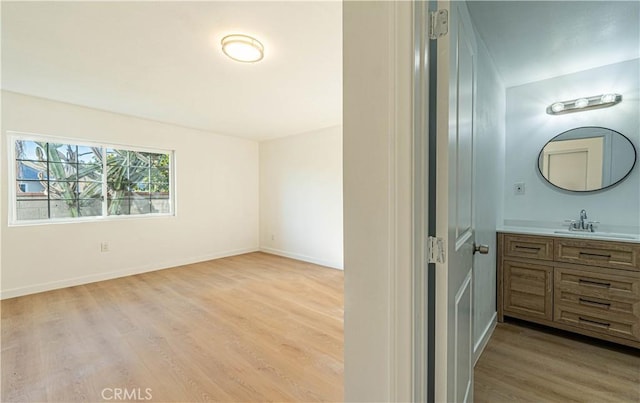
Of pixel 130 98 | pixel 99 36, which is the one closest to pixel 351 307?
pixel 99 36

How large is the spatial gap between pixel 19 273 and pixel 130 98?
2.35 meters

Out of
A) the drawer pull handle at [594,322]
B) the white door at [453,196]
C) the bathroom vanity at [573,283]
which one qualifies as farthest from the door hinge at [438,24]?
the drawer pull handle at [594,322]

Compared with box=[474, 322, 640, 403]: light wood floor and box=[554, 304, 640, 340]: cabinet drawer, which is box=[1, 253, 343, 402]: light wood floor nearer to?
box=[474, 322, 640, 403]: light wood floor

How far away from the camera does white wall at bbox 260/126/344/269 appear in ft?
14.9

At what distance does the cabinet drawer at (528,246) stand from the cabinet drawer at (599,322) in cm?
42

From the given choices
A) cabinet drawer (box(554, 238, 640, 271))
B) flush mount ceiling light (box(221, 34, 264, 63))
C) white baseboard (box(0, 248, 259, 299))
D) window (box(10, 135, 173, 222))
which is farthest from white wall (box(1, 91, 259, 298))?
cabinet drawer (box(554, 238, 640, 271))

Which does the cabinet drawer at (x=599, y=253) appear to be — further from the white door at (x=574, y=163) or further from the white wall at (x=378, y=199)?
the white wall at (x=378, y=199)

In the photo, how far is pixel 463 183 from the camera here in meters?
1.20

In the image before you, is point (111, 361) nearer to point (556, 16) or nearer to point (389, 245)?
point (389, 245)

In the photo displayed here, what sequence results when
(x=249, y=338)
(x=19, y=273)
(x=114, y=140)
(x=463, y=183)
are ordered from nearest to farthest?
(x=463, y=183) < (x=249, y=338) < (x=19, y=273) < (x=114, y=140)

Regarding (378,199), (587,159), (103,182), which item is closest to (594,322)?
(587,159)

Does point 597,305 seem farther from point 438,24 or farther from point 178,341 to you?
point 178,341

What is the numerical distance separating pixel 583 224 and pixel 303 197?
143 inches
